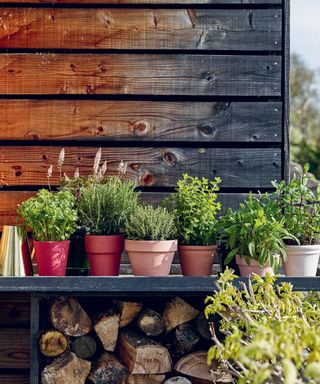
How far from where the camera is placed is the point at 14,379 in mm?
3793

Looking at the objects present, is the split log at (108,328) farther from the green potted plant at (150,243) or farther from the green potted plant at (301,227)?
the green potted plant at (301,227)

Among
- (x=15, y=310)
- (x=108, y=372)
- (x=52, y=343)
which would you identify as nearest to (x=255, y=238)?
(x=108, y=372)

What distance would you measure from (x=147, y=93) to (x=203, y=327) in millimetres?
1225

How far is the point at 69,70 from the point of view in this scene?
372cm

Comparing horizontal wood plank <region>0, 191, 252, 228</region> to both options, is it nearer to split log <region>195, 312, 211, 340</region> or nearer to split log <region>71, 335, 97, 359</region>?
split log <region>195, 312, 211, 340</region>

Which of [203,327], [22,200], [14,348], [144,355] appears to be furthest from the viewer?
[14,348]

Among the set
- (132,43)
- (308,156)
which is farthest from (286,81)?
(308,156)

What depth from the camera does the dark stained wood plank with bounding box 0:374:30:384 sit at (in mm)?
3787

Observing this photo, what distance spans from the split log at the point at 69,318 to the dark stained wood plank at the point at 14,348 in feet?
2.21

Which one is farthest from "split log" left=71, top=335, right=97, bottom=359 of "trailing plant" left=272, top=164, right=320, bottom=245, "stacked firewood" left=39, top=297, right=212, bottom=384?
"trailing plant" left=272, top=164, right=320, bottom=245

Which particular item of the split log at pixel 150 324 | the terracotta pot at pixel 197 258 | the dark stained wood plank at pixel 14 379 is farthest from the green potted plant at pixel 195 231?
the dark stained wood plank at pixel 14 379

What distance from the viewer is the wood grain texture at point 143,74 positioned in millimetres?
3717

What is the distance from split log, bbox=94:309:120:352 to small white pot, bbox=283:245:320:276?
0.81 m

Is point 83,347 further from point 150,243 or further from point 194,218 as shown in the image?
point 194,218
